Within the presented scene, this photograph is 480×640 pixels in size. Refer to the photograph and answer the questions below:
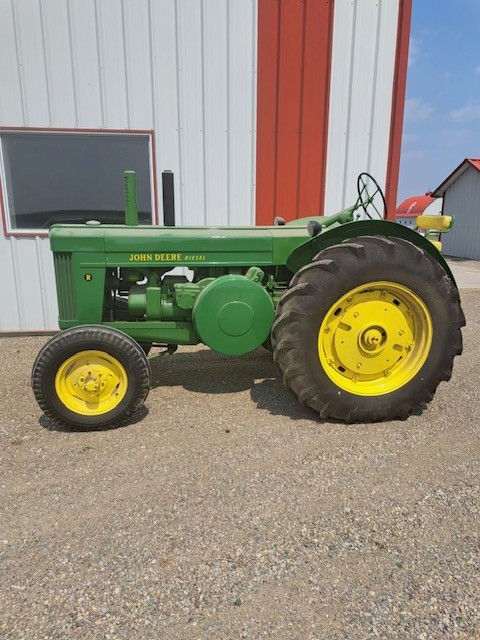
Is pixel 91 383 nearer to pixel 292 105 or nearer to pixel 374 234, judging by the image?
pixel 374 234

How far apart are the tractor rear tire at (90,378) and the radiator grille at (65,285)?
18.9 inches

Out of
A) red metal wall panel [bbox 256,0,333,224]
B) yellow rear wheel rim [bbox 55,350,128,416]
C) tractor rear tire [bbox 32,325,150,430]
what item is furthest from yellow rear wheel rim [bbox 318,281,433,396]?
red metal wall panel [bbox 256,0,333,224]

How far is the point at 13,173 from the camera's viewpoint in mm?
5219

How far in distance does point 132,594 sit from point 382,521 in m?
1.17

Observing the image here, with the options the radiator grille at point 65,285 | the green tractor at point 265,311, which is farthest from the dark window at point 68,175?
the radiator grille at point 65,285

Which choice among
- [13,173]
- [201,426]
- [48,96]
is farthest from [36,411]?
[48,96]

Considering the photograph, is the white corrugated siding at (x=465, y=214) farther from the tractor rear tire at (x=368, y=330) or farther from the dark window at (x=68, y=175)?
the tractor rear tire at (x=368, y=330)

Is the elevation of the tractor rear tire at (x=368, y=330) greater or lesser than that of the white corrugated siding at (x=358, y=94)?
lesser

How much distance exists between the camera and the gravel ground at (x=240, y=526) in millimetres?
1632

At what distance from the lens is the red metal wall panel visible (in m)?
5.11

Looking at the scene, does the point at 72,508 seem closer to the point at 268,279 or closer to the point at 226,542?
the point at 226,542

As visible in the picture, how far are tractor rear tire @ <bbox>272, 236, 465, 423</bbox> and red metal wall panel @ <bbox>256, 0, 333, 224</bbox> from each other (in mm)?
2725

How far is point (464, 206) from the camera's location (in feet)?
62.4

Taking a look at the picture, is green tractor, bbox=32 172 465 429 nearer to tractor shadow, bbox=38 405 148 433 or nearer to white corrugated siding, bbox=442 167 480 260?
tractor shadow, bbox=38 405 148 433
